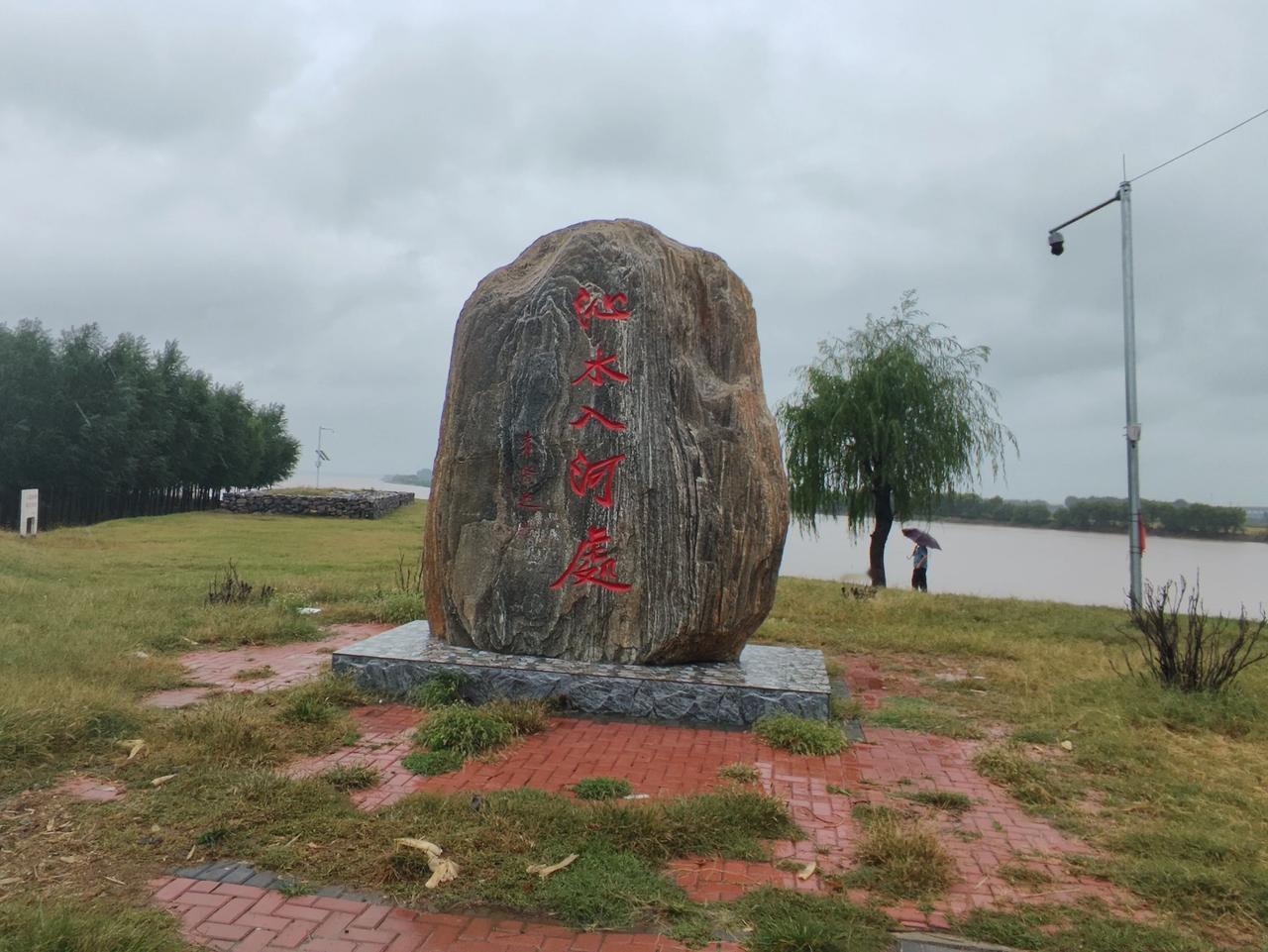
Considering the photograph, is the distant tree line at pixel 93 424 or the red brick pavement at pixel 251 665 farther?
the distant tree line at pixel 93 424

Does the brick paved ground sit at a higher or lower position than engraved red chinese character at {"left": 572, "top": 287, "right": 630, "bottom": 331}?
lower

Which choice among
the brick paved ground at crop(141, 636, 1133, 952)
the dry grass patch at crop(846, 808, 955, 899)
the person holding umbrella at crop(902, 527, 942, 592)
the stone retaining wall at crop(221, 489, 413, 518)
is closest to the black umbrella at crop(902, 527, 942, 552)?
the person holding umbrella at crop(902, 527, 942, 592)

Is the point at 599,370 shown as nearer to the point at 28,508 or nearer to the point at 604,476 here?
the point at 604,476

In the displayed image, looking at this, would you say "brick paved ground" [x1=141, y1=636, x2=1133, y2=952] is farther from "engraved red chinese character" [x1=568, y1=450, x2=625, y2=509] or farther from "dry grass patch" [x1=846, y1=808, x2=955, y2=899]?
"engraved red chinese character" [x1=568, y1=450, x2=625, y2=509]

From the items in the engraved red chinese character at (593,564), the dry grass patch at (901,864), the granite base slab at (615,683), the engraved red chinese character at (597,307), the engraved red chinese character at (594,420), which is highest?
the engraved red chinese character at (597,307)

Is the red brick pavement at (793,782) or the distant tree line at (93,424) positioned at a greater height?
the distant tree line at (93,424)

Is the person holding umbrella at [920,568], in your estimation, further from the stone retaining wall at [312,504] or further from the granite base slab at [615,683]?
the stone retaining wall at [312,504]

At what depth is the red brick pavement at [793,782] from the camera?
3.38 m

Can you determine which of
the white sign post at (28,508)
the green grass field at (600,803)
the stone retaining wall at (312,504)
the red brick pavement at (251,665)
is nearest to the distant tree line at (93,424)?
the stone retaining wall at (312,504)

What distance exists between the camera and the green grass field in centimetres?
323

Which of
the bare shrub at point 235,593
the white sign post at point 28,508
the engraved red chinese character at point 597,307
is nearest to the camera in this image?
the engraved red chinese character at point 597,307

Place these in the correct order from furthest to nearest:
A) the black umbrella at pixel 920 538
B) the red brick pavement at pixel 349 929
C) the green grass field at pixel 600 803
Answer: the black umbrella at pixel 920 538 < the green grass field at pixel 600 803 < the red brick pavement at pixel 349 929

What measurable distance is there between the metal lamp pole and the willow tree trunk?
4660 mm

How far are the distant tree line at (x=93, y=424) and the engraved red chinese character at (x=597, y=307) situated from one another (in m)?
21.6
